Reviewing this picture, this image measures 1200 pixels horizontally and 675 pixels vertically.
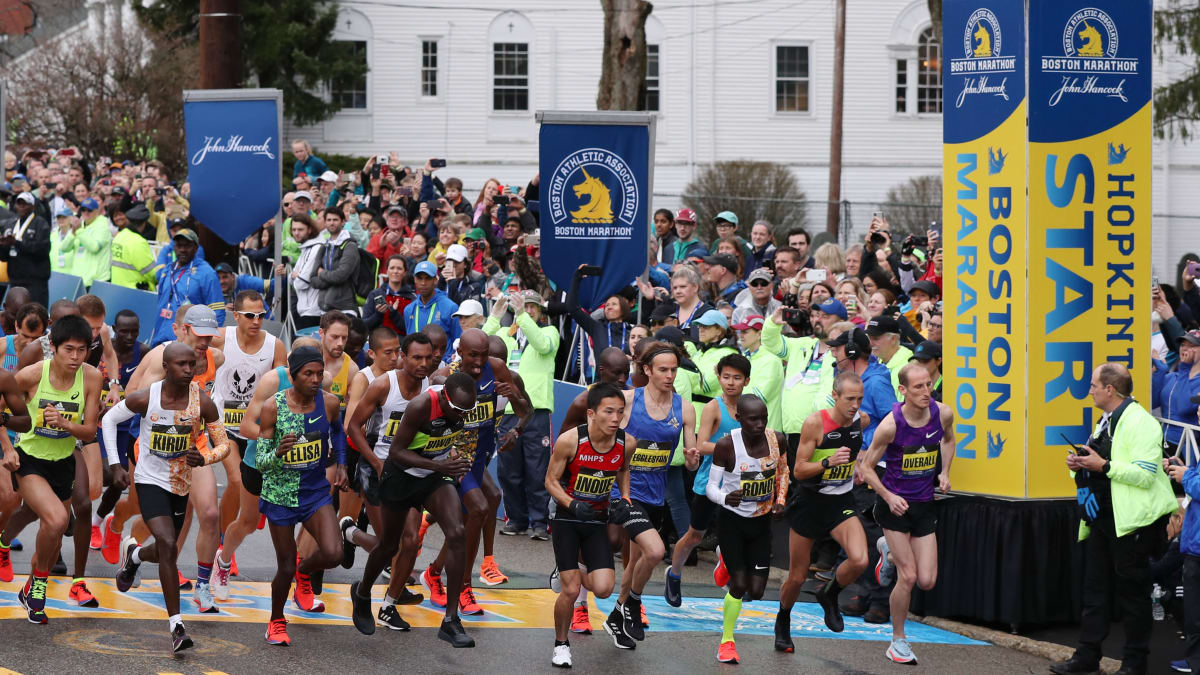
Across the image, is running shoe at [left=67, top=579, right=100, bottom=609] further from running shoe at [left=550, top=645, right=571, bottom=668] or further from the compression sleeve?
running shoe at [left=550, top=645, right=571, bottom=668]

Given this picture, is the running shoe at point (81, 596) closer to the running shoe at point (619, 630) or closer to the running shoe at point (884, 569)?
the running shoe at point (619, 630)

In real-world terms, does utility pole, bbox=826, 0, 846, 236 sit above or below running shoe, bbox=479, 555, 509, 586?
above

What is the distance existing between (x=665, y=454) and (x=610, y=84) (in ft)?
34.1

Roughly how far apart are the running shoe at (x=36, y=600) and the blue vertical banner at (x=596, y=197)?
526 cm

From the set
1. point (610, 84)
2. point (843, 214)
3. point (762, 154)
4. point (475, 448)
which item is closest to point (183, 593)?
point (475, 448)

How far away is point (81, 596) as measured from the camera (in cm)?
1028

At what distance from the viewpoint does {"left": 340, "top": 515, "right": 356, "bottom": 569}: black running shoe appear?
11027 millimetres

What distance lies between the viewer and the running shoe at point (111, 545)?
38.3 feet

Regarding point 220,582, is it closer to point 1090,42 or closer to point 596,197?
point 596,197

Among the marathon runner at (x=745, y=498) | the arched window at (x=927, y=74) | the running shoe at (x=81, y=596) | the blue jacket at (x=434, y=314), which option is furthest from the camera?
the arched window at (x=927, y=74)

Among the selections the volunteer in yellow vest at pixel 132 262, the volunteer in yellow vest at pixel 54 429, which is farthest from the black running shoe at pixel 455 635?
the volunteer in yellow vest at pixel 132 262

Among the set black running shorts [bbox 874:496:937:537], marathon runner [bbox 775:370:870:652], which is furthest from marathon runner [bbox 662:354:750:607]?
black running shorts [bbox 874:496:937:537]

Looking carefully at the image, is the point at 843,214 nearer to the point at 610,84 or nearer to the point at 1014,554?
the point at 610,84

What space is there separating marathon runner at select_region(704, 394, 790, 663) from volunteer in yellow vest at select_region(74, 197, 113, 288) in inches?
467
